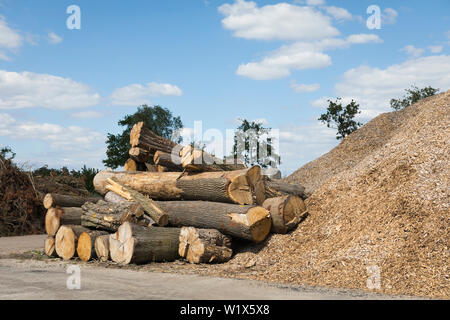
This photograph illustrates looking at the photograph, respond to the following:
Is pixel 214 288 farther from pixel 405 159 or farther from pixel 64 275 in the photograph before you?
pixel 405 159

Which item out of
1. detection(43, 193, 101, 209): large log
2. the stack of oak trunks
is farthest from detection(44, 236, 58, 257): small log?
detection(43, 193, 101, 209): large log

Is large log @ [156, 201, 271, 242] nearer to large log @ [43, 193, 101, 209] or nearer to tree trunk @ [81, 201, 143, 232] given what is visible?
tree trunk @ [81, 201, 143, 232]

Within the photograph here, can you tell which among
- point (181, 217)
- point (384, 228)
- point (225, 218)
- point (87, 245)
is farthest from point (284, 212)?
point (87, 245)

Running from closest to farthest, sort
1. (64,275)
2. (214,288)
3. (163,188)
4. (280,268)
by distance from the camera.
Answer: (214,288) < (64,275) < (280,268) < (163,188)

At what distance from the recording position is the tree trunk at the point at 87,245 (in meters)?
8.98

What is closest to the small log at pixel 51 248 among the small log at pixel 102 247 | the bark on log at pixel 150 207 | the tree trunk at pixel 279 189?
the small log at pixel 102 247

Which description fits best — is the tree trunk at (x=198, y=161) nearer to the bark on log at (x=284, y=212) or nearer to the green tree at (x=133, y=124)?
the bark on log at (x=284, y=212)

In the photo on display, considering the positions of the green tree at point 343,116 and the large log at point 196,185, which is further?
the green tree at point 343,116

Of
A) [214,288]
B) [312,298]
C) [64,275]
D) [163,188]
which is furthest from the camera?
[163,188]

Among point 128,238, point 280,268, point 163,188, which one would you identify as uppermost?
point 163,188

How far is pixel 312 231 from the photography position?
902 centimetres

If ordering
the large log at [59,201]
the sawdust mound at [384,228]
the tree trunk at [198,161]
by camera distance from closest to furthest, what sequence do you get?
the sawdust mound at [384,228] < the tree trunk at [198,161] < the large log at [59,201]
